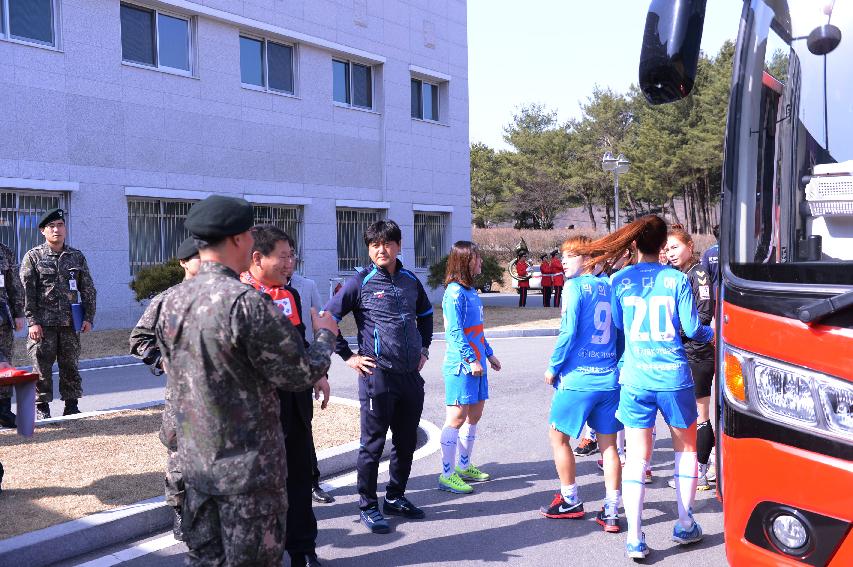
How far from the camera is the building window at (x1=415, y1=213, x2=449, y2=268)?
2517 cm

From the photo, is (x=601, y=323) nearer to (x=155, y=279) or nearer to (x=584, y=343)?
(x=584, y=343)

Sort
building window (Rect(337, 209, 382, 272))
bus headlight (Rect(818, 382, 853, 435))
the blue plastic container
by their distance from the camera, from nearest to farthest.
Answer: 1. bus headlight (Rect(818, 382, 853, 435))
2. the blue plastic container
3. building window (Rect(337, 209, 382, 272))

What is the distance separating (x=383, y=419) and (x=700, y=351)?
2.36 meters

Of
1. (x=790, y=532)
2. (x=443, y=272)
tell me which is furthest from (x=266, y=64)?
(x=790, y=532)

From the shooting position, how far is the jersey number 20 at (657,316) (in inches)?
177

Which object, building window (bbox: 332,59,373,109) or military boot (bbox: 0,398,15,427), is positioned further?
building window (bbox: 332,59,373,109)

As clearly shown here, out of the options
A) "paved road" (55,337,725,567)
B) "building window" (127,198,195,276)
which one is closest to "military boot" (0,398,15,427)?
"paved road" (55,337,725,567)

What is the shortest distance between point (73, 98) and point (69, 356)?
962 centimetres

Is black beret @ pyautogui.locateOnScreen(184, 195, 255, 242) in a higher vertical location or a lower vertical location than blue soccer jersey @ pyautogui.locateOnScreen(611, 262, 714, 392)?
higher

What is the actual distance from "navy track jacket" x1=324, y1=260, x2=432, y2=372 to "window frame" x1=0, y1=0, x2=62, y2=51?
1322 centimetres

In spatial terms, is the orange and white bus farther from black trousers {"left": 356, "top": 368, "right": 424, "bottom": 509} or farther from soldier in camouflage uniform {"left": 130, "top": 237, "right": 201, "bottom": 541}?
black trousers {"left": 356, "top": 368, "right": 424, "bottom": 509}

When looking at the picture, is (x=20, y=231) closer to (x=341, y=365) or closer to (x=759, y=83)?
(x=341, y=365)

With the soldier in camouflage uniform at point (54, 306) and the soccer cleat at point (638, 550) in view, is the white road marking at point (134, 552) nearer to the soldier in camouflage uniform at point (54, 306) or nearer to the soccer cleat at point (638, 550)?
the soccer cleat at point (638, 550)

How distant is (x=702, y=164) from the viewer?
49.2 meters
